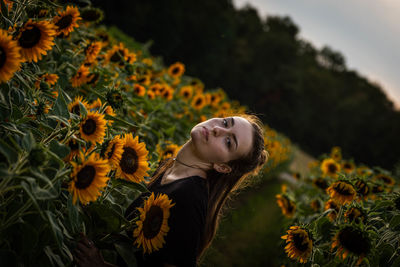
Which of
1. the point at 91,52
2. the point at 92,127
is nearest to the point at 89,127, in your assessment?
the point at 92,127

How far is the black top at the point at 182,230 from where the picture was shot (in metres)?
1.77

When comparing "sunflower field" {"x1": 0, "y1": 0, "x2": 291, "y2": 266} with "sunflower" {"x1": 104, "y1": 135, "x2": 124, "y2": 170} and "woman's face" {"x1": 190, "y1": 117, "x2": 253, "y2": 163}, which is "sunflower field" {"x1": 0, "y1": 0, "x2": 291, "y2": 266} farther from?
"woman's face" {"x1": 190, "y1": 117, "x2": 253, "y2": 163}

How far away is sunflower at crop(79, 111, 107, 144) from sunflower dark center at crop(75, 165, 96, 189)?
0.23 meters

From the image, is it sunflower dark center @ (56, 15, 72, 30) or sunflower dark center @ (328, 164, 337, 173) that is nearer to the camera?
sunflower dark center @ (56, 15, 72, 30)

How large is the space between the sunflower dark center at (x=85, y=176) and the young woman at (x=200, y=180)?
1.33 ft

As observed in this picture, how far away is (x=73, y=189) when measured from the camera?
1.25m

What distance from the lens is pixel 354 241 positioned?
201 cm

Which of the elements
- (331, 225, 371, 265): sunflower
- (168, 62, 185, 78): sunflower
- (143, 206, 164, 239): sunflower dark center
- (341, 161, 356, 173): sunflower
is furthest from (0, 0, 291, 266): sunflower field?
(341, 161, 356, 173): sunflower

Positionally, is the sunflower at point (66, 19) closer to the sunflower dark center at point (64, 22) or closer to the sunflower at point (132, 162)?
the sunflower dark center at point (64, 22)

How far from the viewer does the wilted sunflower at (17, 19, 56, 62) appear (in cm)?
147

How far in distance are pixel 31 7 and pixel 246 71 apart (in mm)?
35181

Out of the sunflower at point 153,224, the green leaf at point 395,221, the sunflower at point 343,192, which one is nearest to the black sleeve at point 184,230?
the sunflower at point 153,224

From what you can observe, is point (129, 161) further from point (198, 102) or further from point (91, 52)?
point (198, 102)

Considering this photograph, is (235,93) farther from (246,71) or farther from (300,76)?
(300,76)
